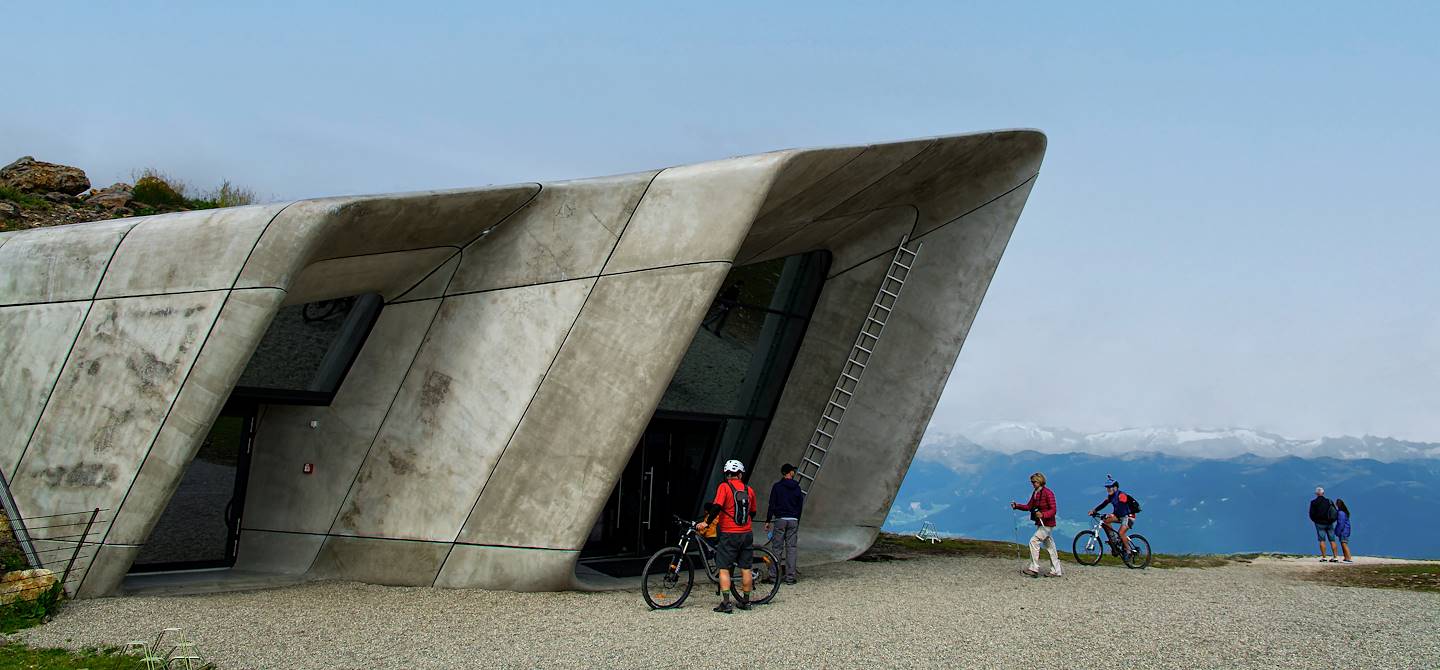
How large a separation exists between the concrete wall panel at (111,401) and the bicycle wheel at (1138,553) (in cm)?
1554

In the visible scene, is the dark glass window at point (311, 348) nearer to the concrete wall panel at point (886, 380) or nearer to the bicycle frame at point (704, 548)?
the bicycle frame at point (704, 548)

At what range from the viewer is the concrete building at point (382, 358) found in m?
9.69

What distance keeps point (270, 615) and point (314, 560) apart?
2.64 meters

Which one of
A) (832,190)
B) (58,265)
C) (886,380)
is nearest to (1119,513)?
(886,380)

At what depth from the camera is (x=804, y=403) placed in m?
17.2

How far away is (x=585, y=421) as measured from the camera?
36.9ft

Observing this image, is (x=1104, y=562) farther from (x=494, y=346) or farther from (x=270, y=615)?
(x=270, y=615)

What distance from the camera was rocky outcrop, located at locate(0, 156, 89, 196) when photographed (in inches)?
896

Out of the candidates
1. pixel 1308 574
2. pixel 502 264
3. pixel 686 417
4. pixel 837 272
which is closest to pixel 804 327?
pixel 837 272

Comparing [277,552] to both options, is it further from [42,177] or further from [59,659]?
[42,177]

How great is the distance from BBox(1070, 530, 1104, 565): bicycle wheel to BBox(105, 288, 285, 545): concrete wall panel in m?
14.4

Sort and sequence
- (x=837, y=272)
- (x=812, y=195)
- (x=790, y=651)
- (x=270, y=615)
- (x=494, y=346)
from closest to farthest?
1. (x=790, y=651)
2. (x=270, y=615)
3. (x=494, y=346)
4. (x=812, y=195)
5. (x=837, y=272)

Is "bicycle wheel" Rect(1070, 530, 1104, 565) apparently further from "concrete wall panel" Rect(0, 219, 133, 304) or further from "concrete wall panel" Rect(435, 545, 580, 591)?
"concrete wall panel" Rect(0, 219, 133, 304)

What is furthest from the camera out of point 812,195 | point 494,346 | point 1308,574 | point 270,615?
point 1308,574
